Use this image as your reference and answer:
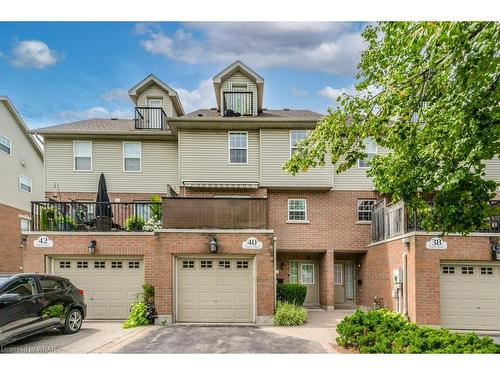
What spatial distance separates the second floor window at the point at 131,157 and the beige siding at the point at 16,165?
5332 mm

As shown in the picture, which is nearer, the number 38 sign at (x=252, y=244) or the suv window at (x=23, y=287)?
the suv window at (x=23, y=287)

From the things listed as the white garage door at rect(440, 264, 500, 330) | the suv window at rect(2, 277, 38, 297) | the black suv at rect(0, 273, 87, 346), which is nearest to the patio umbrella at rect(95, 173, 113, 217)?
the black suv at rect(0, 273, 87, 346)

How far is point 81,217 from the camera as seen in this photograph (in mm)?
11453

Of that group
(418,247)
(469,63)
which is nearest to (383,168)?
(469,63)

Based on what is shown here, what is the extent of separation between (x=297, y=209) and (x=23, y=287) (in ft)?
28.7

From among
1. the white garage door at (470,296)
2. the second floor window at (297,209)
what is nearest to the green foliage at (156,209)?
the second floor window at (297,209)

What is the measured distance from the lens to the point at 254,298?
1007 cm

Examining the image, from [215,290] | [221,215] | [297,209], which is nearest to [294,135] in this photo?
[297,209]

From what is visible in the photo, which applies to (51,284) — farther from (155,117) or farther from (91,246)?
(155,117)

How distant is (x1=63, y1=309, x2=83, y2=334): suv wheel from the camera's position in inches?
335

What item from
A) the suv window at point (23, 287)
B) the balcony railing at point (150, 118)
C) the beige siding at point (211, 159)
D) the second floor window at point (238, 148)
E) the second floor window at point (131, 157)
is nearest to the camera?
the suv window at point (23, 287)

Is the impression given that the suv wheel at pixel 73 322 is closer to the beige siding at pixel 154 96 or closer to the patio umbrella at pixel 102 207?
the patio umbrella at pixel 102 207

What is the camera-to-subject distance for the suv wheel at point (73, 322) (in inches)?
335

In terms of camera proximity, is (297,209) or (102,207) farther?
(297,209)
